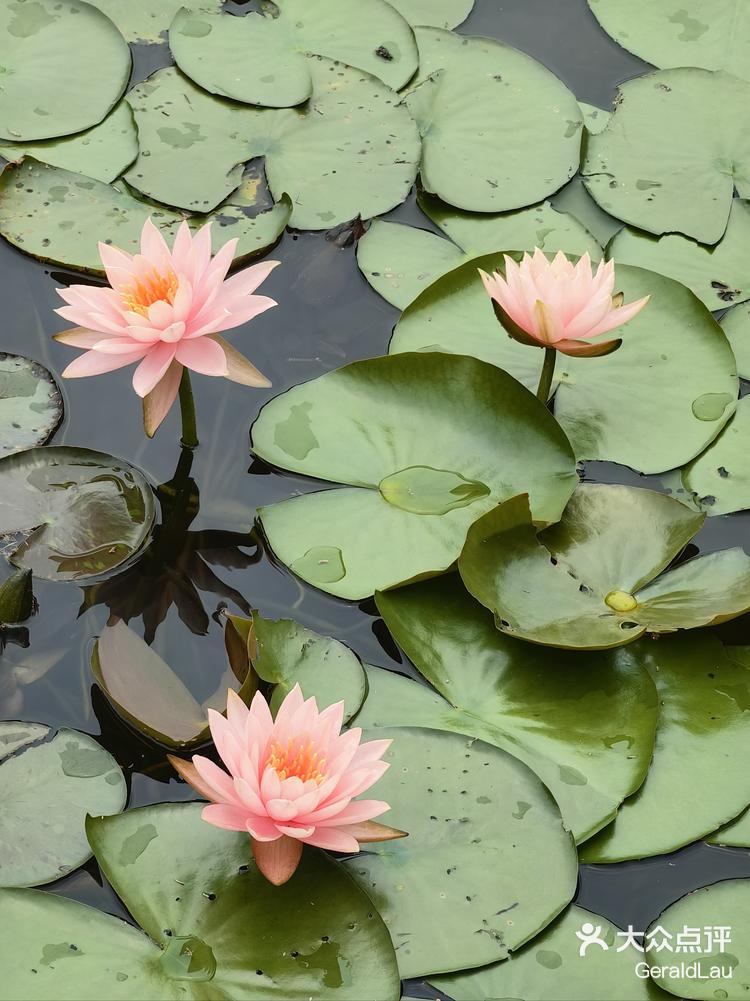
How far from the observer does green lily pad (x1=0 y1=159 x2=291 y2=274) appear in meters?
2.79

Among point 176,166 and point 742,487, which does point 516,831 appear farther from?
point 176,166

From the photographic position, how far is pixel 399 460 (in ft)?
7.98

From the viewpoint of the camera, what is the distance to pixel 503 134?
3.15m

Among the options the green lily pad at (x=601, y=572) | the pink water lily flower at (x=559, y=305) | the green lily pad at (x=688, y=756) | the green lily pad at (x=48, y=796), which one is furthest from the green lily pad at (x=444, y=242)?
the green lily pad at (x=48, y=796)

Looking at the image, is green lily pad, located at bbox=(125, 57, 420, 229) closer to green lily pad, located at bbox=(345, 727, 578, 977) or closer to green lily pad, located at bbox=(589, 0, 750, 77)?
green lily pad, located at bbox=(589, 0, 750, 77)

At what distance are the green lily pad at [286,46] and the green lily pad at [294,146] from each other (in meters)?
0.06

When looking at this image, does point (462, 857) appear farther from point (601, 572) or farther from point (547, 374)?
point (547, 374)

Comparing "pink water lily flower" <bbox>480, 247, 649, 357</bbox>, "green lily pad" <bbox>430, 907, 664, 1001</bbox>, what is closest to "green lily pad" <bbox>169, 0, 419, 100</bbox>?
"pink water lily flower" <bbox>480, 247, 649, 357</bbox>

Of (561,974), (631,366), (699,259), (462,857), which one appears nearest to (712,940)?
(561,974)

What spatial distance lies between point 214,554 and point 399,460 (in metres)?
0.48

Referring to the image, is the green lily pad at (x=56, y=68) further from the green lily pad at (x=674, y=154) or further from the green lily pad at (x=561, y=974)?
the green lily pad at (x=561, y=974)

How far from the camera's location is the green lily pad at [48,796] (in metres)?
1.84

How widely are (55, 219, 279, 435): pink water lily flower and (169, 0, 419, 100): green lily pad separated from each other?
1.08 metres

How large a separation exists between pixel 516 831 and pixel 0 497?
130 centimetres
